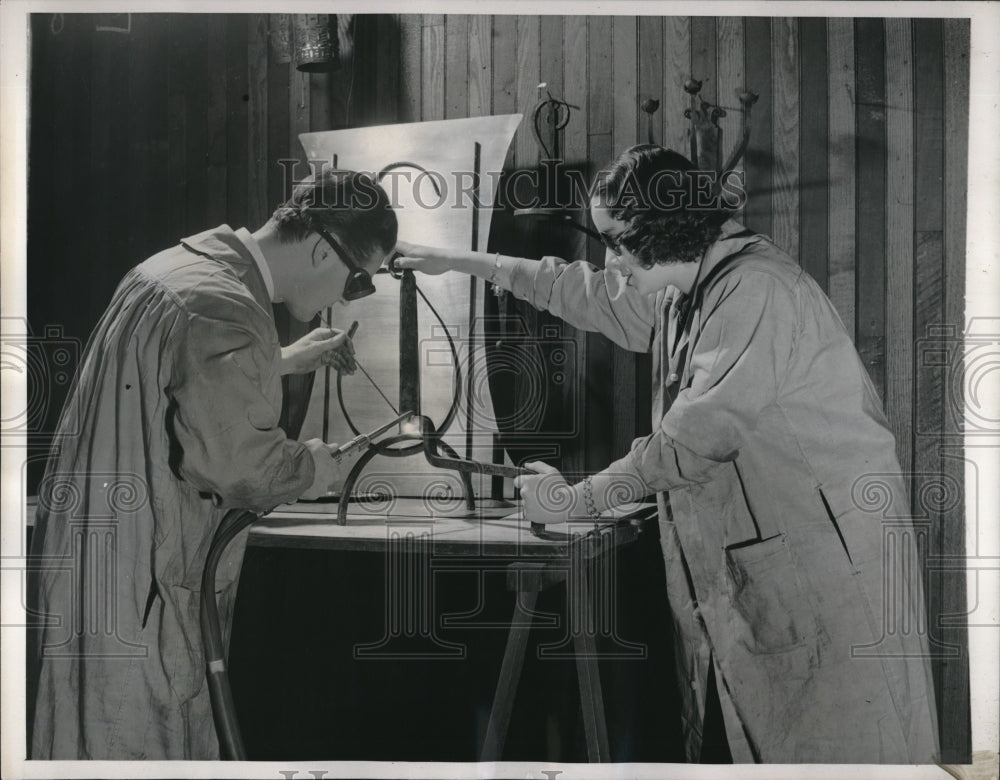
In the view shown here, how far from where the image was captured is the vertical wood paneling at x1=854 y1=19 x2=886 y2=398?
7.39 feet

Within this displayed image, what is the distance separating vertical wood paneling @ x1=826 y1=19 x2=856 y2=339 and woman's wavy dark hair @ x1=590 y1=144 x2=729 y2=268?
281mm

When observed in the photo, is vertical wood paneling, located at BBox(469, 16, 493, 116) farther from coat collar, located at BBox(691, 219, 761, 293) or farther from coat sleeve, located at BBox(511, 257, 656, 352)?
coat collar, located at BBox(691, 219, 761, 293)

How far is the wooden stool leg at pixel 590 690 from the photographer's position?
220 centimetres

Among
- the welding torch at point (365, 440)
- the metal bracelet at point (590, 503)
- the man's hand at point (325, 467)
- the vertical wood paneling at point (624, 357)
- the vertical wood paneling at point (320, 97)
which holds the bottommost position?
the metal bracelet at point (590, 503)

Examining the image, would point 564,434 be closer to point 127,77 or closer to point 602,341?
point 602,341

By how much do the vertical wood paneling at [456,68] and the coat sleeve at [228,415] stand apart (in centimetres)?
71

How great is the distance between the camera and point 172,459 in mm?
2277

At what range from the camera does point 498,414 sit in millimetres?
2309

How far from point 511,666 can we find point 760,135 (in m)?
1.41

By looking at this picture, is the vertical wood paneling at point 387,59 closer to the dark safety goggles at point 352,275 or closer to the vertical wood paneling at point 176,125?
the dark safety goggles at point 352,275

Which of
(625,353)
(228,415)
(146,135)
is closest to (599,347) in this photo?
(625,353)

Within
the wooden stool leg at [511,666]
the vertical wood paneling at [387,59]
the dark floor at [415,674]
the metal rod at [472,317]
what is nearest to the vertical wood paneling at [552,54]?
the metal rod at [472,317]

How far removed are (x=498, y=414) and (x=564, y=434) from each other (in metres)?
0.17

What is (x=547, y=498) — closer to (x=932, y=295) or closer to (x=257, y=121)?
(x=932, y=295)
